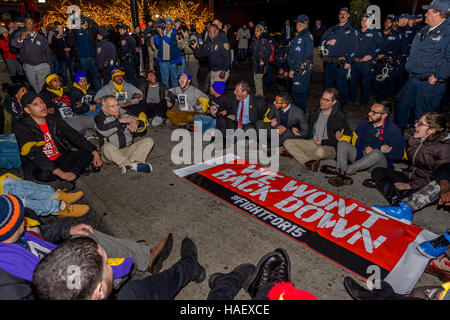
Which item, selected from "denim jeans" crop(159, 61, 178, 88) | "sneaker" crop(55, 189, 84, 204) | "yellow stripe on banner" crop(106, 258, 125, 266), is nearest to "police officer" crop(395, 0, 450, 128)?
"yellow stripe on banner" crop(106, 258, 125, 266)

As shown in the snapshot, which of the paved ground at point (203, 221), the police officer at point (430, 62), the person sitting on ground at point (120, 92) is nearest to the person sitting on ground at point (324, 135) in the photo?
the paved ground at point (203, 221)

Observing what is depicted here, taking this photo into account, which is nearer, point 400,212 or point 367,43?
point 400,212

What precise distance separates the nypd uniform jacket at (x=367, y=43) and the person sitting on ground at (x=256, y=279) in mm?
6757

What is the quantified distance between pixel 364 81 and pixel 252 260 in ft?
22.7

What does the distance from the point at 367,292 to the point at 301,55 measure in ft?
17.6

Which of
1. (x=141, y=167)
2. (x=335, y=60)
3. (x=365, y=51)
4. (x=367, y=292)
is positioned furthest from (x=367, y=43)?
(x=367, y=292)

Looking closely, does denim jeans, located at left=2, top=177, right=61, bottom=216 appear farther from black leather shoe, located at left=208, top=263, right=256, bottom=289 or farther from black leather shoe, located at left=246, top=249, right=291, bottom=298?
black leather shoe, located at left=246, top=249, right=291, bottom=298

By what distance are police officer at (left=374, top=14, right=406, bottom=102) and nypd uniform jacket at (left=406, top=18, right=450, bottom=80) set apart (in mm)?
3517

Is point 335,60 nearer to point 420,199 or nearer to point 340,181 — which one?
point 340,181

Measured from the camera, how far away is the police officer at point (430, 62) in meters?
4.32

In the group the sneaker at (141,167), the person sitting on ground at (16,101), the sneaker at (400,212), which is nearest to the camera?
the sneaker at (400,212)

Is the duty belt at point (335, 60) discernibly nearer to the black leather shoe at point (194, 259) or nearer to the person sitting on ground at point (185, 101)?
the person sitting on ground at point (185, 101)

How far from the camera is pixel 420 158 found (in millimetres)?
3523
